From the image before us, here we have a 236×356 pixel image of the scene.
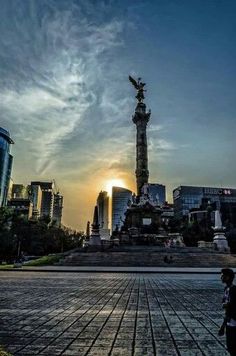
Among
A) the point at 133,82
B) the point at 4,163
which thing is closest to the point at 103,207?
the point at 4,163

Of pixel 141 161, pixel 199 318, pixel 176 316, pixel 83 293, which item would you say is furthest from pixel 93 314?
pixel 141 161

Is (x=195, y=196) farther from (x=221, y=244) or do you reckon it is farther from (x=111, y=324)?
(x=111, y=324)

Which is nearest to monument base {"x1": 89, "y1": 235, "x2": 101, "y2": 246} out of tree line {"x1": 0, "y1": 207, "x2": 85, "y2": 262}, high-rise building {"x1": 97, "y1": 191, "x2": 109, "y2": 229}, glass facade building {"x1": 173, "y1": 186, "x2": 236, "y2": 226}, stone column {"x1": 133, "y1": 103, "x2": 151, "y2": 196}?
tree line {"x1": 0, "y1": 207, "x2": 85, "y2": 262}

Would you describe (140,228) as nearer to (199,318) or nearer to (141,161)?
(141,161)

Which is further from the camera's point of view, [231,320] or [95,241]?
[95,241]

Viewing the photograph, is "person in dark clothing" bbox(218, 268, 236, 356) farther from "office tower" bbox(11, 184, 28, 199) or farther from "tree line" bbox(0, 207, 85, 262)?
"office tower" bbox(11, 184, 28, 199)

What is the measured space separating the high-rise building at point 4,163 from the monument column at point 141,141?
→ 48.0 metres

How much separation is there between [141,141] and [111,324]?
50992 mm

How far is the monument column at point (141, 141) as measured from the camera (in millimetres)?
54719

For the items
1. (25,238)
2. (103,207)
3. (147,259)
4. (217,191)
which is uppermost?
(103,207)

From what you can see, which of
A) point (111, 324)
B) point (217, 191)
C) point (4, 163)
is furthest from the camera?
point (217, 191)

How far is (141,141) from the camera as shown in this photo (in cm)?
5681

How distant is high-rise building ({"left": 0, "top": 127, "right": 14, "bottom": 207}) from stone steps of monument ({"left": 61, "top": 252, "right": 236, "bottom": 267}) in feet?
220

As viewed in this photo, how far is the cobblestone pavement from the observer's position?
5.20 meters
